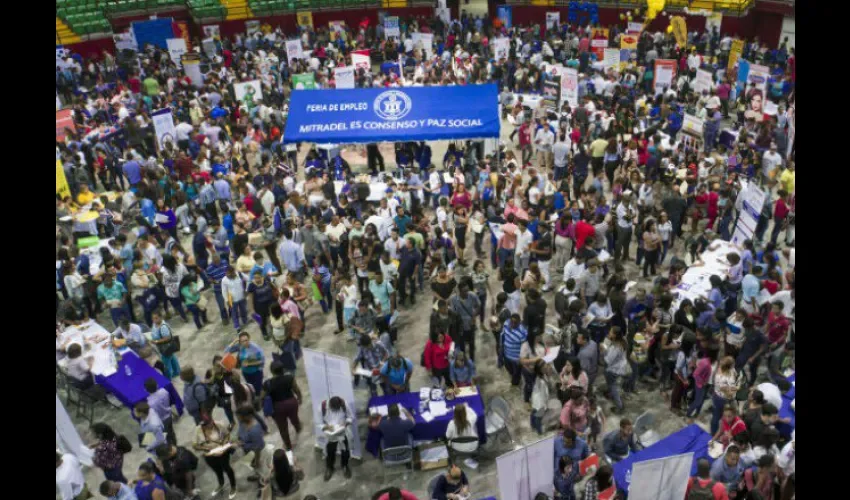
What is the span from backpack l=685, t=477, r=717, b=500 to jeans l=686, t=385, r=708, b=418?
204 cm

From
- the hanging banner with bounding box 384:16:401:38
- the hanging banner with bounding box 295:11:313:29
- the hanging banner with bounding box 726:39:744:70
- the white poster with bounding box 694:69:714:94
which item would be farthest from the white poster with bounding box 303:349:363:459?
the hanging banner with bounding box 295:11:313:29

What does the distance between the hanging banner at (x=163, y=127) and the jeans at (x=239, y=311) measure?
738 cm

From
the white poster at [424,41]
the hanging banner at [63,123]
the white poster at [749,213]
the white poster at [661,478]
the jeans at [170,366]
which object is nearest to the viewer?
the white poster at [661,478]

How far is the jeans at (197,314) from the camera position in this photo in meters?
11.3

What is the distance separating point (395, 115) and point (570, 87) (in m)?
6.15

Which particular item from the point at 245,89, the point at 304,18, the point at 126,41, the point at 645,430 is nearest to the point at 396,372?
the point at 645,430

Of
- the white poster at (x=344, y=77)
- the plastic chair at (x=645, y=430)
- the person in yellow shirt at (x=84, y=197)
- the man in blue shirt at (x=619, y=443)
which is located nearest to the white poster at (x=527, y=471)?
the man in blue shirt at (x=619, y=443)

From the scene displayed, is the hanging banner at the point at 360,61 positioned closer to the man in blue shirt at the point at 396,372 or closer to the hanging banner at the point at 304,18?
the hanging banner at the point at 304,18

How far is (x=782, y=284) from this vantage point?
9656mm

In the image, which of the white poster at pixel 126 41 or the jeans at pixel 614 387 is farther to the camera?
the white poster at pixel 126 41

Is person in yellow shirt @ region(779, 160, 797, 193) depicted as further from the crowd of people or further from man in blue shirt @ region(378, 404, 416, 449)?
man in blue shirt @ region(378, 404, 416, 449)

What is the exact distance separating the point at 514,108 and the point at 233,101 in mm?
8723

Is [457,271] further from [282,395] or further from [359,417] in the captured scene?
[282,395]

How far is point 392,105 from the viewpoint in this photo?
15000mm
